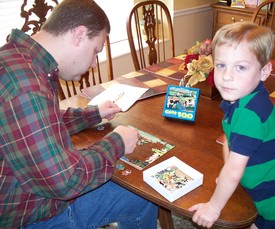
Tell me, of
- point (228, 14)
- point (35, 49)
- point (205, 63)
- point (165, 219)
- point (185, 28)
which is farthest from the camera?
point (185, 28)

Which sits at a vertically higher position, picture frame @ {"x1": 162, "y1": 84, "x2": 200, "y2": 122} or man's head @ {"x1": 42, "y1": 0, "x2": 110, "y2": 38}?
man's head @ {"x1": 42, "y1": 0, "x2": 110, "y2": 38}

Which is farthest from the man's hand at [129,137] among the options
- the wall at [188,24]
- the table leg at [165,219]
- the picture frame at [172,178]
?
the wall at [188,24]

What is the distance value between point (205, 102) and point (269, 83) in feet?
1.31

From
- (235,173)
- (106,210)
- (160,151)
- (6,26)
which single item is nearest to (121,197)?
(106,210)

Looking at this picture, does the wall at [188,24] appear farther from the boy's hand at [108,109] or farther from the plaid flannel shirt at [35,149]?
the plaid flannel shirt at [35,149]

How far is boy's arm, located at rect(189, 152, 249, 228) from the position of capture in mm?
932

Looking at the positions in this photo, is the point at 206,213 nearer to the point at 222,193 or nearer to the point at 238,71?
the point at 222,193

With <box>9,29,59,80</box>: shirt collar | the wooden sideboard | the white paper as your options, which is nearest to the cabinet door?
the wooden sideboard

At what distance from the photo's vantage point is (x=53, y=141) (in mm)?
930

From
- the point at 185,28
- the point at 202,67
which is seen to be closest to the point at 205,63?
the point at 202,67

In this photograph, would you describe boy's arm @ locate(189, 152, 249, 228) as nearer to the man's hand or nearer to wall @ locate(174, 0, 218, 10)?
the man's hand

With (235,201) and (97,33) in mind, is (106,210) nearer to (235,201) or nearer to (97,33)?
(235,201)

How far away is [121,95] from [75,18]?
607 mm

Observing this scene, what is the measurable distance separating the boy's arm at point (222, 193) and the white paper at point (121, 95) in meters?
0.68
